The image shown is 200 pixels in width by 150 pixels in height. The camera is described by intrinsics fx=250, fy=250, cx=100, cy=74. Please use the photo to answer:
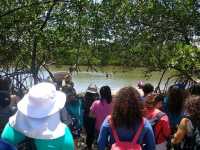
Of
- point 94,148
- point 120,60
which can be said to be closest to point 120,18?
point 120,60

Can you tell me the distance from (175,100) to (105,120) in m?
1.33

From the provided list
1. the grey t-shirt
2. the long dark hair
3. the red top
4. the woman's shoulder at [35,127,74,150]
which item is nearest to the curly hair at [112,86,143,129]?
the red top

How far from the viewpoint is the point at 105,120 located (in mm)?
2367

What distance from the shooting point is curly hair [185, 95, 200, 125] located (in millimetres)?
2285

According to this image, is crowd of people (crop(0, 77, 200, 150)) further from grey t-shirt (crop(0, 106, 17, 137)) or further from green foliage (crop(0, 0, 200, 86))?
green foliage (crop(0, 0, 200, 86))

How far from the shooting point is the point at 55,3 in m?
4.91

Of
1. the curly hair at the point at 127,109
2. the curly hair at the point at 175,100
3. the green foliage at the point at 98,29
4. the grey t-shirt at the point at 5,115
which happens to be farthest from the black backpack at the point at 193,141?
the green foliage at the point at 98,29

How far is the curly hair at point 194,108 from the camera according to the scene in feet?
7.50

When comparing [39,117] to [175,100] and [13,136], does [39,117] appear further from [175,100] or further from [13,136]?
[175,100]

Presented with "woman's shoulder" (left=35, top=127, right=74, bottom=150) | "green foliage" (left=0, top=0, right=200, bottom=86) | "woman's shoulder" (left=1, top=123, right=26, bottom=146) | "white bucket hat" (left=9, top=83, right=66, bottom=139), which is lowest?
"woman's shoulder" (left=35, top=127, right=74, bottom=150)

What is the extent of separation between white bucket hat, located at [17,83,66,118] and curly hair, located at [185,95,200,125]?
124 cm

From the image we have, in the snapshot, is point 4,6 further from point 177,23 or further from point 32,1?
point 177,23

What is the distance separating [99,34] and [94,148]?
225 centimetres

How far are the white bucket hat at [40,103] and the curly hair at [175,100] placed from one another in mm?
1912
